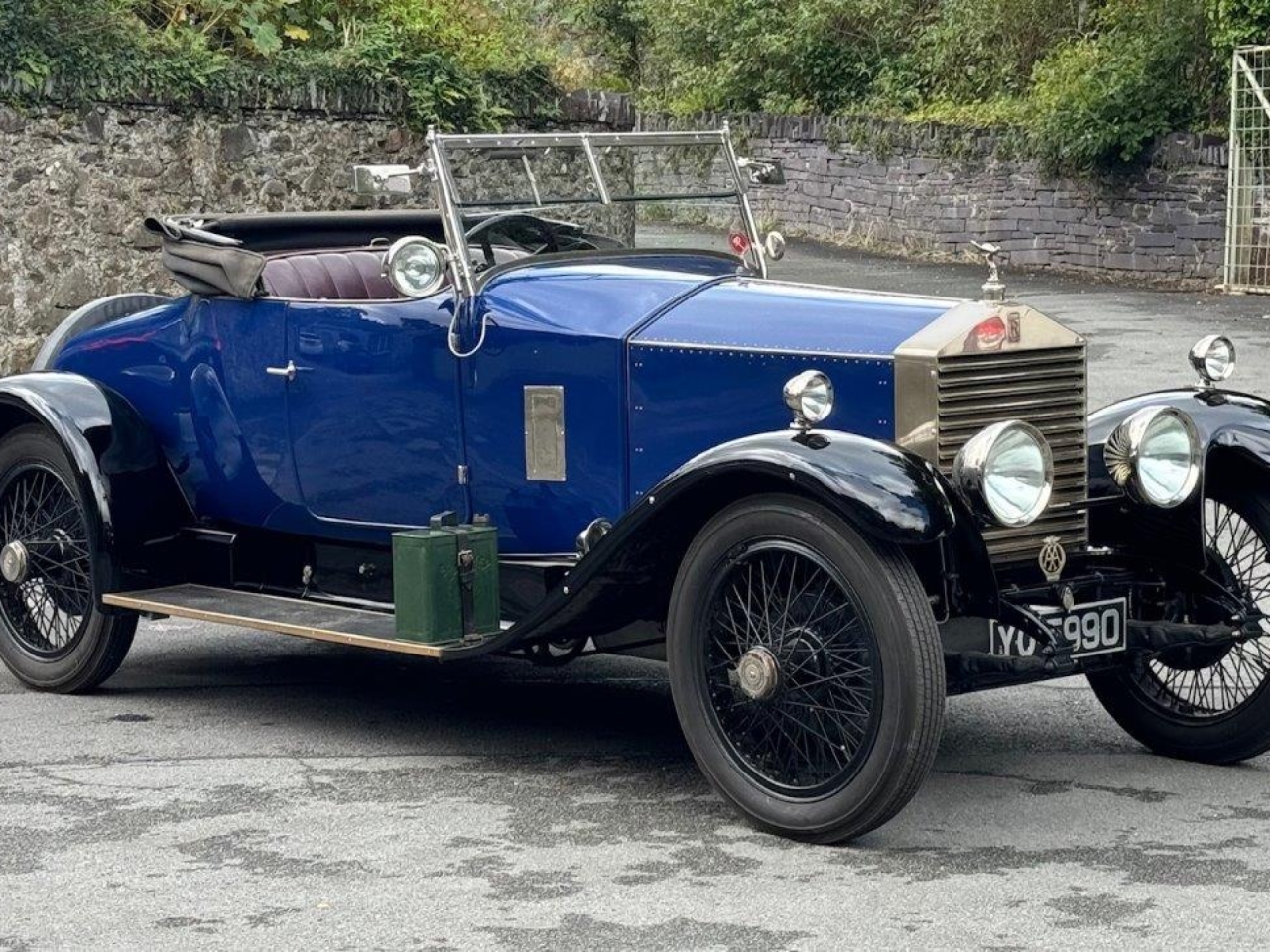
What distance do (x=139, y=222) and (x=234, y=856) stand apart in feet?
29.5

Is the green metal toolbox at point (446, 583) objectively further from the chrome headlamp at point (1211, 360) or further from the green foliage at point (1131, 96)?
the green foliage at point (1131, 96)

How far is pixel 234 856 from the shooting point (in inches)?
195

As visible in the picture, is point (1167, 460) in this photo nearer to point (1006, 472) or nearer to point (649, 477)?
point (1006, 472)

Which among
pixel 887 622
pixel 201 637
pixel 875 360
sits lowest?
pixel 201 637

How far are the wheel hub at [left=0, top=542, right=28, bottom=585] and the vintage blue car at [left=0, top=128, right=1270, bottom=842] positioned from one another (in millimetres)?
22

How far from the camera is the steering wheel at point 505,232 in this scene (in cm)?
633

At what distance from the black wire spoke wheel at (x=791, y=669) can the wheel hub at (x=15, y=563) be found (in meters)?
2.76

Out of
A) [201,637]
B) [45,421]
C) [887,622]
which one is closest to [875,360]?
[887,622]

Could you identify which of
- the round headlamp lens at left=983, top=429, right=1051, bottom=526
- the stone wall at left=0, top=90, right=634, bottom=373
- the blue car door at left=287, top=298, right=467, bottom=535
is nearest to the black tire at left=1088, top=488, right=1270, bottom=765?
the round headlamp lens at left=983, top=429, right=1051, bottom=526

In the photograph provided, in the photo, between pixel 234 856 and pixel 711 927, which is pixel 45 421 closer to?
pixel 234 856

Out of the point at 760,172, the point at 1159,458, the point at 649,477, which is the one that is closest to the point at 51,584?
the point at 649,477

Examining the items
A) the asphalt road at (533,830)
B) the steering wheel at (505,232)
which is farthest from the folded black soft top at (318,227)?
the asphalt road at (533,830)

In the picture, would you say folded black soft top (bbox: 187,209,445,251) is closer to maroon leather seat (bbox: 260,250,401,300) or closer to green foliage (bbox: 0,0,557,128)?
maroon leather seat (bbox: 260,250,401,300)

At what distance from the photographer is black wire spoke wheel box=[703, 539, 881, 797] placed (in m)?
5.01
